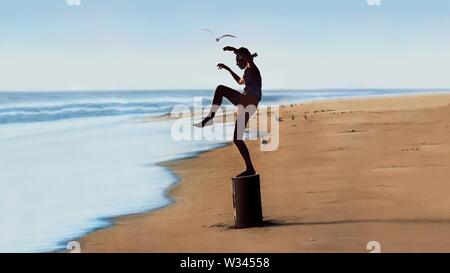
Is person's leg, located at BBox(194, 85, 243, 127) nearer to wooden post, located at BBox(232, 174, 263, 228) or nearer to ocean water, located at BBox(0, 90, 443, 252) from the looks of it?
wooden post, located at BBox(232, 174, 263, 228)

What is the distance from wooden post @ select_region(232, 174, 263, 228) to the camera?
6.43 metres

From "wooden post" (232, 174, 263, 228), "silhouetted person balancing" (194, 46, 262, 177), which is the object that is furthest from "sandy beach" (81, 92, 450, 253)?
"silhouetted person balancing" (194, 46, 262, 177)

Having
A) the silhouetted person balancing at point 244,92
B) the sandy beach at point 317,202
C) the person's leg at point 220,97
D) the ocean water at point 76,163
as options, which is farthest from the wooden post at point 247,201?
the ocean water at point 76,163

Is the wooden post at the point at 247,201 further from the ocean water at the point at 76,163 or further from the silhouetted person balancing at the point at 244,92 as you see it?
the ocean water at the point at 76,163

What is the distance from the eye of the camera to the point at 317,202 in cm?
755

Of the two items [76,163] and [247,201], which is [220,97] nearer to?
[247,201]

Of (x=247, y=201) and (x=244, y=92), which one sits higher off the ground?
(x=244, y=92)

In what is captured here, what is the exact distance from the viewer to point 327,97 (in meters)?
28.2

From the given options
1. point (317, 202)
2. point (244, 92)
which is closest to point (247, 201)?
point (244, 92)

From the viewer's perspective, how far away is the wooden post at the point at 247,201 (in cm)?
643

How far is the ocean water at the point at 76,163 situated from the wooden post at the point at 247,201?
160 cm

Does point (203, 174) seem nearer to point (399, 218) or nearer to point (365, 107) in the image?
point (399, 218)

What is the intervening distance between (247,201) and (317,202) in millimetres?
1321
